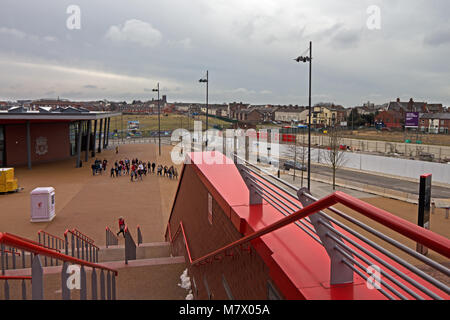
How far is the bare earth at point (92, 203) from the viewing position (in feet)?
49.4

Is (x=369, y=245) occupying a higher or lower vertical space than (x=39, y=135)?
higher

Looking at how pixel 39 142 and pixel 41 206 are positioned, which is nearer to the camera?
pixel 41 206

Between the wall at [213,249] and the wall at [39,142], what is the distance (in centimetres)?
2959

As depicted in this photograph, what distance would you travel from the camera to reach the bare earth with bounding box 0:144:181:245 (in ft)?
49.4

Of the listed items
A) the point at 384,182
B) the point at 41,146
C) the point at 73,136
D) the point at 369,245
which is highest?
the point at 369,245

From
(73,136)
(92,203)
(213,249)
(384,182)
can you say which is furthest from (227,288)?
(73,136)

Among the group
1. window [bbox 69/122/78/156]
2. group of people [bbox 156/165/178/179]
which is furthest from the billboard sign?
window [bbox 69/122/78/156]

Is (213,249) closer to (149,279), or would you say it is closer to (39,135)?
(149,279)

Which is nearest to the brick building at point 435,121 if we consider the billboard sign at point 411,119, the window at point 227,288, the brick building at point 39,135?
the billboard sign at point 411,119

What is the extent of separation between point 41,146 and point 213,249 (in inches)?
1399

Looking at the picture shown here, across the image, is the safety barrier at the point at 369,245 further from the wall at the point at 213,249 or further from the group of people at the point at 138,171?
the group of people at the point at 138,171

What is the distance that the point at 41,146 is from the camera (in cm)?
3600

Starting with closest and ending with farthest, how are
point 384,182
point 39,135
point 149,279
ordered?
1. point 149,279
2. point 384,182
3. point 39,135
